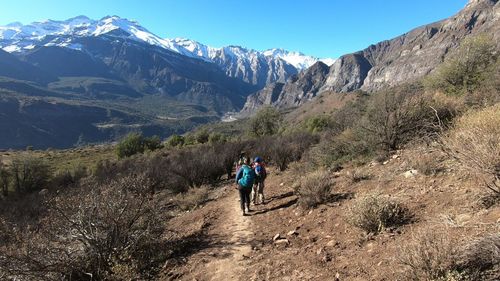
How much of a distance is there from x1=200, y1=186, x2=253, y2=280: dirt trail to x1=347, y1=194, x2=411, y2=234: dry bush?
2.41 meters

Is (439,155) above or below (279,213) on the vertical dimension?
above

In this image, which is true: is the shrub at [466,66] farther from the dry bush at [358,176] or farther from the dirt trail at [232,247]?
the dirt trail at [232,247]

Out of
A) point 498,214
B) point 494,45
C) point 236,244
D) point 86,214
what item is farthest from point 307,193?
point 494,45

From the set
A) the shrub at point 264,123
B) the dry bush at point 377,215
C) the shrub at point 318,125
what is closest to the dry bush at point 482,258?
the dry bush at point 377,215

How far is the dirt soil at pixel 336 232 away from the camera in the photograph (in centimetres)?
549

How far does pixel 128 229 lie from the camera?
8.34 metres

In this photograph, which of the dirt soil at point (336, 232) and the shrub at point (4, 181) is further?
the shrub at point (4, 181)

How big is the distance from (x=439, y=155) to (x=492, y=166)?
3.39 meters

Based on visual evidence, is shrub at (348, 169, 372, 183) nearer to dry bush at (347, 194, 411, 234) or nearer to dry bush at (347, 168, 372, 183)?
dry bush at (347, 168, 372, 183)

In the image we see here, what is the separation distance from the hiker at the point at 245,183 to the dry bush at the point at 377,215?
4.63 meters

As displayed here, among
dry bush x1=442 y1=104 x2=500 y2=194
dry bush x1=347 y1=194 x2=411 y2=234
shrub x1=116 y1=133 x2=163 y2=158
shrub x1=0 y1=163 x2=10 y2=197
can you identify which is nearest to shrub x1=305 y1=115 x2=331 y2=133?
dry bush x1=347 y1=194 x2=411 y2=234

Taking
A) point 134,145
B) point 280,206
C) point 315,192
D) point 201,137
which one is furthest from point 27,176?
point 315,192

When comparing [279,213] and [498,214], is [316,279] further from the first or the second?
[279,213]

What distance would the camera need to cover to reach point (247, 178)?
36.4ft
